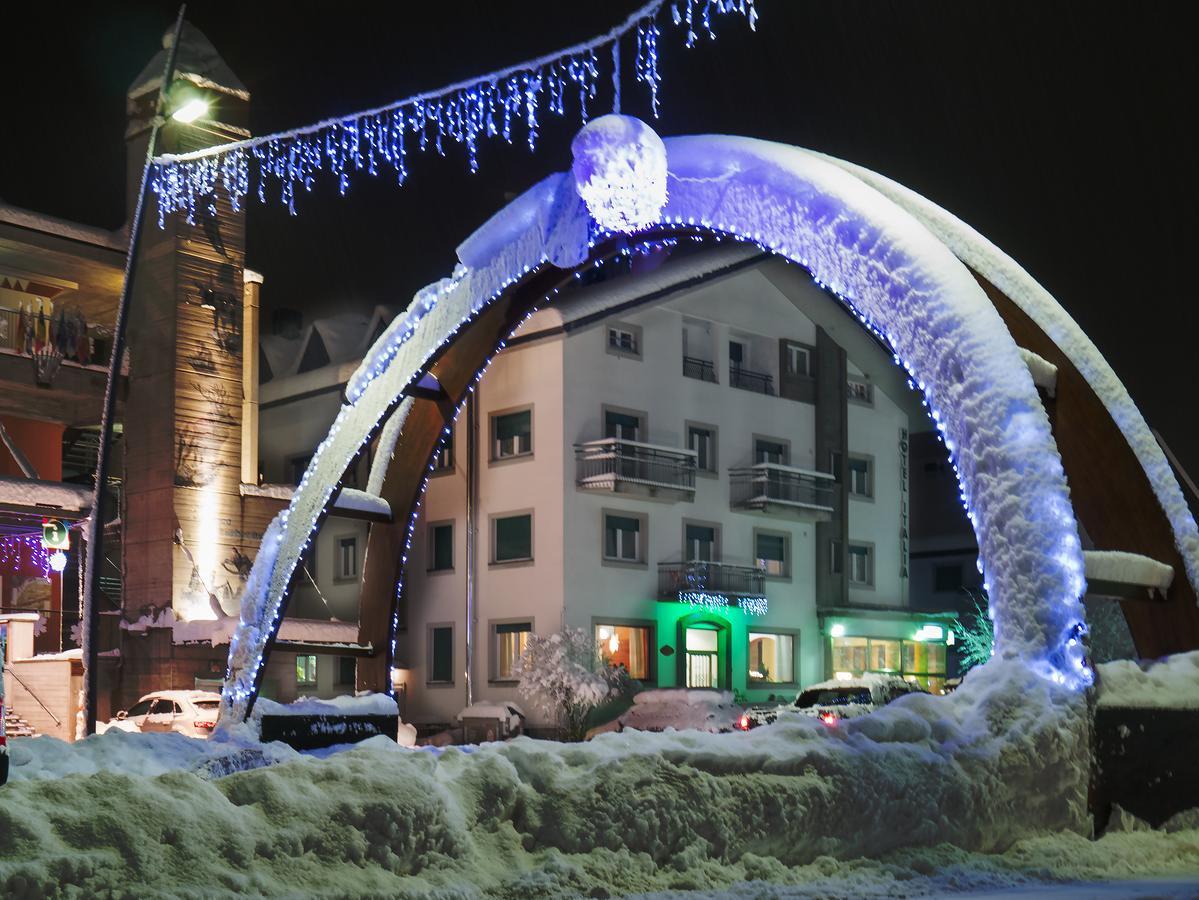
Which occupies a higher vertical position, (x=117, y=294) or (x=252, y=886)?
(x=117, y=294)

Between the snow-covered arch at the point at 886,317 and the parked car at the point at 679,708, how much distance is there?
58.6ft

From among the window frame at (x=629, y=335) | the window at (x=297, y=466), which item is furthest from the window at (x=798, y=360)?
the window at (x=297, y=466)

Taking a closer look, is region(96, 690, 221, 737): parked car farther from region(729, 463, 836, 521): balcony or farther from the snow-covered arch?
region(729, 463, 836, 521): balcony

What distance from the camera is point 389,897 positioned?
776cm

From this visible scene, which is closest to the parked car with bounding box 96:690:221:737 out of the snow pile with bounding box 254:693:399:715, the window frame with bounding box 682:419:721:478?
the snow pile with bounding box 254:693:399:715

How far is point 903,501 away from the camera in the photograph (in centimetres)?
4788

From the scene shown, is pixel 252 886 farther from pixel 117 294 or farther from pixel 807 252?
pixel 117 294

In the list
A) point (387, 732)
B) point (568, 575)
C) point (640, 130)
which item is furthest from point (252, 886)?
point (568, 575)

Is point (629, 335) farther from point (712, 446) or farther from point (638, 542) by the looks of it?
point (638, 542)

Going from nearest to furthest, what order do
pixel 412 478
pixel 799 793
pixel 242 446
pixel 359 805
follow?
pixel 359 805
pixel 799 793
pixel 412 478
pixel 242 446

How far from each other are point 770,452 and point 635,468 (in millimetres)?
6602

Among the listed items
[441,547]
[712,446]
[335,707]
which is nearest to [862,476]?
[712,446]

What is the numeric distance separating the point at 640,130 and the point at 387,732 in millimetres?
8005

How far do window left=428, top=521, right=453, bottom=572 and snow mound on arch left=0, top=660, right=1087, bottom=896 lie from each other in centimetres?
2934
